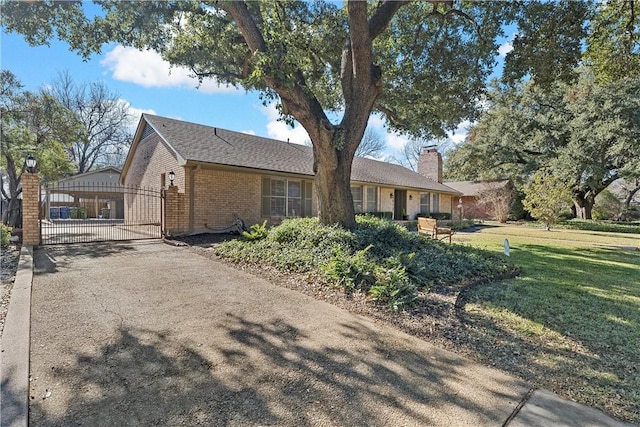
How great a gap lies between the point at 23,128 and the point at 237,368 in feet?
57.4

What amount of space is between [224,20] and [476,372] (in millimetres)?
9762

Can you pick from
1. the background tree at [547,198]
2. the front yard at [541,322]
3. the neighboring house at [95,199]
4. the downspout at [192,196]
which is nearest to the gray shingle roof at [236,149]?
the downspout at [192,196]

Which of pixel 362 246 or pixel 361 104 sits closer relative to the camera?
pixel 362 246

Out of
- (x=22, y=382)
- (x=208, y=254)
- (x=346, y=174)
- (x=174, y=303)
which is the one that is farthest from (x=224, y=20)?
(x=22, y=382)

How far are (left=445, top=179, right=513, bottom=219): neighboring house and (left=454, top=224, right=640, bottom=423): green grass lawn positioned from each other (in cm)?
2309

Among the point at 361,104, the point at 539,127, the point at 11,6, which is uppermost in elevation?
the point at 539,127

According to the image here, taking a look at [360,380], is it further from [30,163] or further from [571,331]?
[30,163]

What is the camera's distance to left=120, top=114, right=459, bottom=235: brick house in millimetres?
11945

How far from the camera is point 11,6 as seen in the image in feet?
24.0

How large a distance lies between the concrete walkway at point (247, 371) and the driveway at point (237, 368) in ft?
0.04

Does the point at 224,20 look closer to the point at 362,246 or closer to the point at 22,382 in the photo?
the point at 362,246

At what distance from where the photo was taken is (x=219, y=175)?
12.7m

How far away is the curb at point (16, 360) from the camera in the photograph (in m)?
2.33

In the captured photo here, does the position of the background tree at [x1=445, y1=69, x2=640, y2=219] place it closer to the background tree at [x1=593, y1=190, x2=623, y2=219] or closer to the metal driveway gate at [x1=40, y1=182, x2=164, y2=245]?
the background tree at [x1=593, y1=190, x2=623, y2=219]
